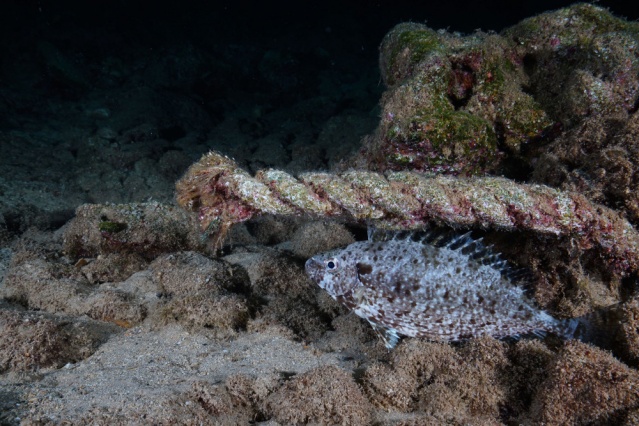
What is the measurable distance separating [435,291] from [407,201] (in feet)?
3.02

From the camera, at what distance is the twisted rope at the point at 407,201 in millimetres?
2902

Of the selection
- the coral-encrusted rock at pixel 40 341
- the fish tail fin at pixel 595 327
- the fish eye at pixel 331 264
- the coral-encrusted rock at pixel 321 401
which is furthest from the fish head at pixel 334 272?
the coral-encrusted rock at pixel 40 341

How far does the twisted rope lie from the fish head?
0.76 meters

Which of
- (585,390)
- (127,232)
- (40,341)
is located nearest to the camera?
(585,390)

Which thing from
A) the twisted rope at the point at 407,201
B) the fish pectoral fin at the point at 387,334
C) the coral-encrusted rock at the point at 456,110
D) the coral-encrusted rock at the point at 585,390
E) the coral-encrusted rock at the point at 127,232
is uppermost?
the coral-encrusted rock at the point at 456,110

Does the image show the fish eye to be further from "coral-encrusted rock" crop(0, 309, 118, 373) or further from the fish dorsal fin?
"coral-encrusted rock" crop(0, 309, 118, 373)

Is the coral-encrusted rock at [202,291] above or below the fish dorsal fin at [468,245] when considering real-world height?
below

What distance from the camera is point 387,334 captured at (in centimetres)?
346

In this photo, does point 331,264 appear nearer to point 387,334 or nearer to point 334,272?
point 334,272

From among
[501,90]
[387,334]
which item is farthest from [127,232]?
[501,90]

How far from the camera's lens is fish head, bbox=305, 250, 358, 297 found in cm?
360

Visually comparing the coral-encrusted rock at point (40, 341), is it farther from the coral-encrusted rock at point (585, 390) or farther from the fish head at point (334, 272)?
the coral-encrusted rock at point (585, 390)

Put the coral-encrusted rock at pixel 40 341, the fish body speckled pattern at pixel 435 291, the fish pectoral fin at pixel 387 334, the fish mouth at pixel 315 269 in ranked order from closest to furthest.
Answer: the coral-encrusted rock at pixel 40 341 → the fish body speckled pattern at pixel 435 291 → the fish pectoral fin at pixel 387 334 → the fish mouth at pixel 315 269

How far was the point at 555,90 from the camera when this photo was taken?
15.1 feet
